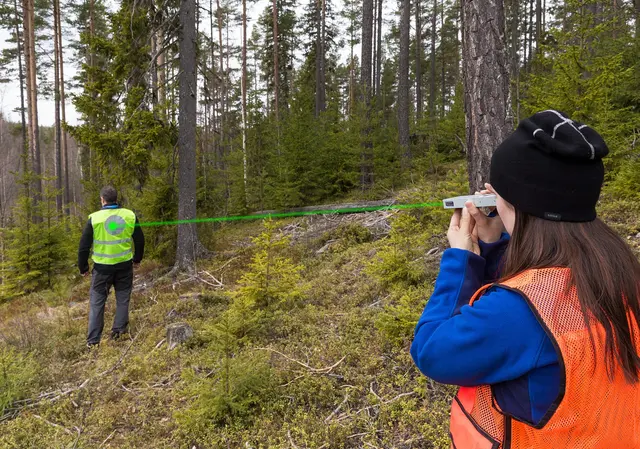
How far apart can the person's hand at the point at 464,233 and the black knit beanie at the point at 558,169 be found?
282 mm

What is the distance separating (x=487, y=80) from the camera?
10.5ft

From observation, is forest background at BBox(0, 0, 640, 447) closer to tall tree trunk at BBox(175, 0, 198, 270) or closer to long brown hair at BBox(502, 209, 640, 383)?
tall tree trunk at BBox(175, 0, 198, 270)

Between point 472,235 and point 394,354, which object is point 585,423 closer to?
point 472,235

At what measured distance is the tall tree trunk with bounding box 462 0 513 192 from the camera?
10.5 ft

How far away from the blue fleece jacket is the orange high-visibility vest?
0.02m

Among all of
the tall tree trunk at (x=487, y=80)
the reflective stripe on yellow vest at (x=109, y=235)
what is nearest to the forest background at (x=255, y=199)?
the tall tree trunk at (x=487, y=80)

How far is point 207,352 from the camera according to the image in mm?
5066

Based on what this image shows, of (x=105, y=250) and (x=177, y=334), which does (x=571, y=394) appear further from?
(x=105, y=250)

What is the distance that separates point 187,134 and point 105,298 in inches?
169

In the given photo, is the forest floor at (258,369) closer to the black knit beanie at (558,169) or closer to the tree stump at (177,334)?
the tree stump at (177,334)

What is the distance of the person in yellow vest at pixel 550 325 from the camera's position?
1079mm

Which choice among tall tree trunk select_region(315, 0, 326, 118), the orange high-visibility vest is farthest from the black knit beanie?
tall tree trunk select_region(315, 0, 326, 118)

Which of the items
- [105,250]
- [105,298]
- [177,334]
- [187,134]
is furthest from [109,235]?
[187,134]

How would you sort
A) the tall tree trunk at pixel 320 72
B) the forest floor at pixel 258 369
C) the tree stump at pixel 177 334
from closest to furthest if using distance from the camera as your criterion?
the forest floor at pixel 258 369 → the tree stump at pixel 177 334 → the tall tree trunk at pixel 320 72
